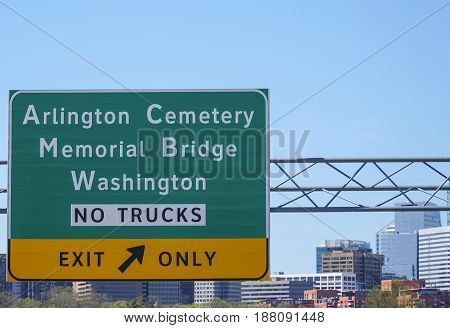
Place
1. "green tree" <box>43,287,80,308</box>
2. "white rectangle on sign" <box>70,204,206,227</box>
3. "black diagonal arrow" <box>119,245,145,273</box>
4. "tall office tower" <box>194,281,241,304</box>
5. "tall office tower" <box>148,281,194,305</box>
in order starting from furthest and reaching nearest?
"tall office tower" <box>194,281,241,304</box> → "green tree" <box>43,287,80,308</box> → "tall office tower" <box>148,281,194,305</box> → "white rectangle on sign" <box>70,204,206,227</box> → "black diagonal arrow" <box>119,245,145,273</box>

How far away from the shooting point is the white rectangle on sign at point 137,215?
19141 mm

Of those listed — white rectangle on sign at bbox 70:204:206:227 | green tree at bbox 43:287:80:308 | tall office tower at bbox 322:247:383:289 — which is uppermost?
tall office tower at bbox 322:247:383:289

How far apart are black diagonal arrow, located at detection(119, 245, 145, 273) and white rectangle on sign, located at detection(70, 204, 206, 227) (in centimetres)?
42

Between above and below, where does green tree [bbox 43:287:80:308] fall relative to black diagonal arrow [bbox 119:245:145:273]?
below

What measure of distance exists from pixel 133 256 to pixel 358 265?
541 feet

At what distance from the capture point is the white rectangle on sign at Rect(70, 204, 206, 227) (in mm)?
19141

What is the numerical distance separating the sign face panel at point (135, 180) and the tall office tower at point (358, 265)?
142698mm

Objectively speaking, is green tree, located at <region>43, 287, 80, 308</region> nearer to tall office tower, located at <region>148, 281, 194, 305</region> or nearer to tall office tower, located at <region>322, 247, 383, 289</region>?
tall office tower, located at <region>148, 281, 194, 305</region>

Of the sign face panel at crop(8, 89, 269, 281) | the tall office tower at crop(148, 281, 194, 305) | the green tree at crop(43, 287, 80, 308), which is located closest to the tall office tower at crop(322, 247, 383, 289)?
the tall office tower at crop(148, 281, 194, 305)

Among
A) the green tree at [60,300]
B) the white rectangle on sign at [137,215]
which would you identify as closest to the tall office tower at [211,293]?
the green tree at [60,300]

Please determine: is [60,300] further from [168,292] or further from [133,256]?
[168,292]

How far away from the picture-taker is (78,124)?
63.6 feet

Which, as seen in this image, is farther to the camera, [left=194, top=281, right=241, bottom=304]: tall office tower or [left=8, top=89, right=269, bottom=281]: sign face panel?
[left=194, top=281, right=241, bottom=304]: tall office tower
